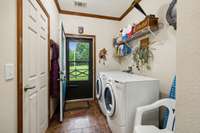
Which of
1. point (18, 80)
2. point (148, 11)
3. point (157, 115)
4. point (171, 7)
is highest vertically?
point (148, 11)

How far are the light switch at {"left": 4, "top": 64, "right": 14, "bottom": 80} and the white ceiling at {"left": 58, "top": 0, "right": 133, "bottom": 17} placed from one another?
2.28 meters

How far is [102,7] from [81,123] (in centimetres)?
272

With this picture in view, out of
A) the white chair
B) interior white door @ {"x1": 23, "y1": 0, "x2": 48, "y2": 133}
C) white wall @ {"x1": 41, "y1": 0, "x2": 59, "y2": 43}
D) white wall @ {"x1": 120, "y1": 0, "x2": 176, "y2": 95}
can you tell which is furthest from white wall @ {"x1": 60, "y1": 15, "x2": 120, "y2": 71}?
the white chair

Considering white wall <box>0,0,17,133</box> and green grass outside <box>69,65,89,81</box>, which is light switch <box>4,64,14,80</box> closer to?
white wall <box>0,0,17,133</box>

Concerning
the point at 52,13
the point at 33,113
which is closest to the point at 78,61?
the point at 52,13

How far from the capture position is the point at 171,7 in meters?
1.54

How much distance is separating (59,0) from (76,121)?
265 centimetres

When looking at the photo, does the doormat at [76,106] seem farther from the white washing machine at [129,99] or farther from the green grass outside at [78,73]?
the white washing machine at [129,99]

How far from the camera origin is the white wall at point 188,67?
468 millimetres

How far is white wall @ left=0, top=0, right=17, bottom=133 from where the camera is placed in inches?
32.4

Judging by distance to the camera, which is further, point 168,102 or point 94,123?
point 94,123

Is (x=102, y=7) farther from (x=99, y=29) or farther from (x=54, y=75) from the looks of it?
(x=54, y=75)

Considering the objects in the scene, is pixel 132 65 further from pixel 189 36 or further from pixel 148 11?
Answer: pixel 189 36

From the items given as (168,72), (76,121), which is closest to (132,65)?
(168,72)
